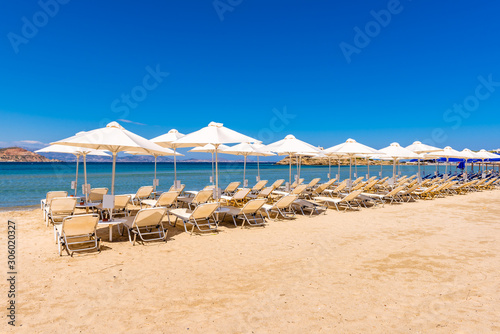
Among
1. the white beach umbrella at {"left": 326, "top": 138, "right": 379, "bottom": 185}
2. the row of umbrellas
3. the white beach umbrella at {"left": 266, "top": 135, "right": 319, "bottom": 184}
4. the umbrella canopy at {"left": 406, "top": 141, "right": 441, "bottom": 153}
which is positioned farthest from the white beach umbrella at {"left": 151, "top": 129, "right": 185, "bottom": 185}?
the umbrella canopy at {"left": 406, "top": 141, "right": 441, "bottom": 153}

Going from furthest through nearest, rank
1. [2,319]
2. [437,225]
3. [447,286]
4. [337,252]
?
[437,225] < [337,252] < [447,286] < [2,319]

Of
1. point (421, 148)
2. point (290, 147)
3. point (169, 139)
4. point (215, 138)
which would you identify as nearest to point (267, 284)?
point (215, 138)

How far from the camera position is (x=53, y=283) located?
335cm

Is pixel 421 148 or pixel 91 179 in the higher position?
pixel 421 148

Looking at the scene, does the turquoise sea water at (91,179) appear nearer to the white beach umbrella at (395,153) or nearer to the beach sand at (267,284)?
the beach sand at (267,284)

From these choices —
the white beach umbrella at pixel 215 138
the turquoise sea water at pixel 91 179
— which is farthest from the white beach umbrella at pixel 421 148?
the turquoise sea water at pixel 91 179

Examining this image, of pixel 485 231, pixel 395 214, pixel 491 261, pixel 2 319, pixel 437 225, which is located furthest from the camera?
pixel 395 214

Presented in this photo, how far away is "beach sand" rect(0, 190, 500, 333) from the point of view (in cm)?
259

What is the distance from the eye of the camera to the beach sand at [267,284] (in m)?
2.59

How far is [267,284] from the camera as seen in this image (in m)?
3.38

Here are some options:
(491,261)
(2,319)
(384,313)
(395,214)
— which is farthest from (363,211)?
(2,319)

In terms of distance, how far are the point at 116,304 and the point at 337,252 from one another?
3143mm

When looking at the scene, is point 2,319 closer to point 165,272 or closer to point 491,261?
point 165,272

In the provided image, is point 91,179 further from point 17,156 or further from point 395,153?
point 17,156
